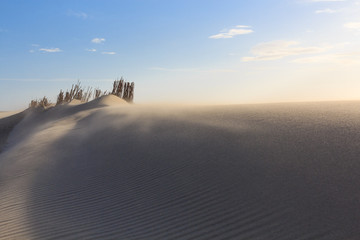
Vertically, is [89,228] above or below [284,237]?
below

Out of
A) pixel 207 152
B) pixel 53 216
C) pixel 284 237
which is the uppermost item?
pixel 207 152

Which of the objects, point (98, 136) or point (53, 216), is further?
point (98, 136)

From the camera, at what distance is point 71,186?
6023 millimetres

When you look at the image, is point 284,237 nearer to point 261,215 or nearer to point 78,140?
point 261,215

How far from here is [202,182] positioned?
16.1ft

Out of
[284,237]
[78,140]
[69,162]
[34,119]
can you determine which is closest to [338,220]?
[284,237]

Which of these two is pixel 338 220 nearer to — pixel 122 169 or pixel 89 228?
pixel 89 228

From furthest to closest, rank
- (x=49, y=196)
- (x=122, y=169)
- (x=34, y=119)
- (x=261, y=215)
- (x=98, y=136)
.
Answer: (x=34, y=119)
(x=98, y=136)
(x=122, y=169)
(x=49, y=196)
(x=261, y=215)

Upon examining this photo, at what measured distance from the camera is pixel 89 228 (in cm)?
434

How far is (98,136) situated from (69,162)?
1722 millimetres

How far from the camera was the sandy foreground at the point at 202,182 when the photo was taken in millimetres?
3703

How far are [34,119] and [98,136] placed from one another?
33.4 feet

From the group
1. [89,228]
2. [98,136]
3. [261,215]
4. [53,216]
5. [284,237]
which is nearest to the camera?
[284,237]

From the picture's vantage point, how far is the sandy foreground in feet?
12.1
